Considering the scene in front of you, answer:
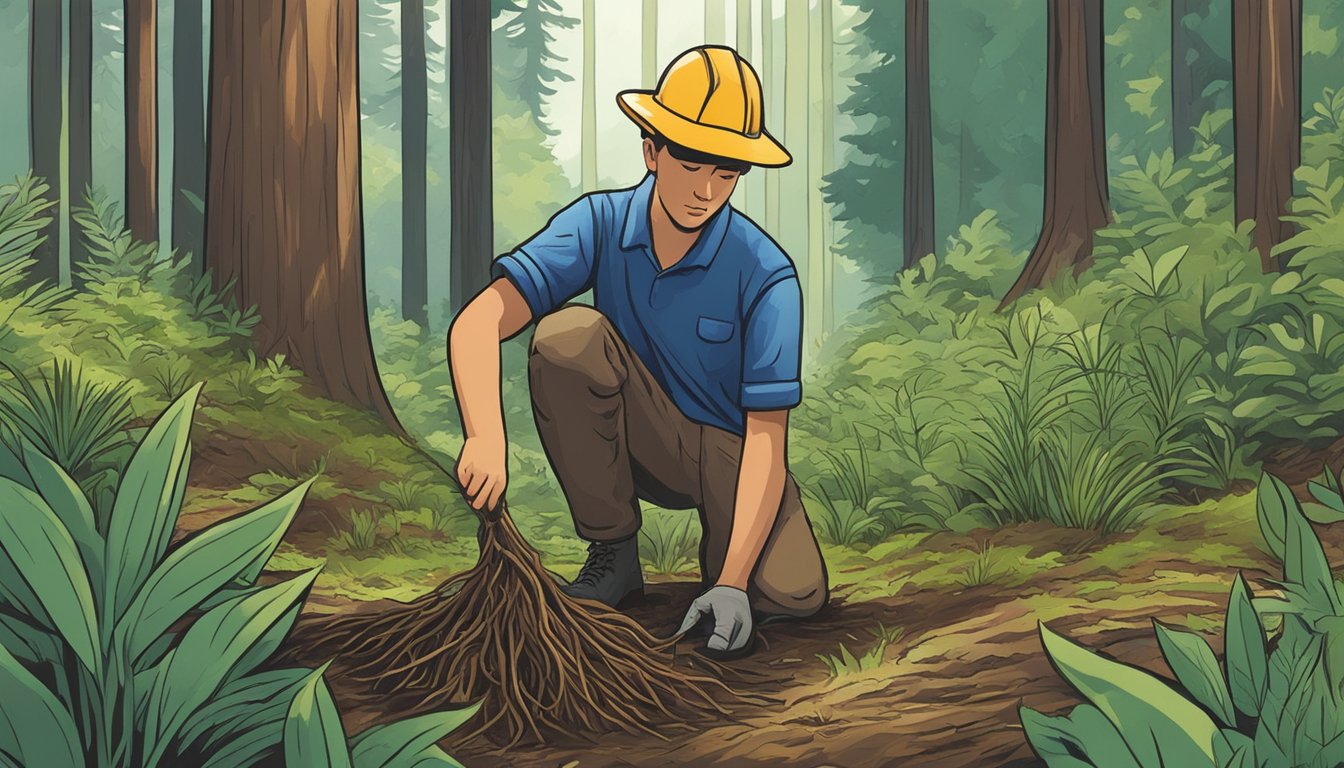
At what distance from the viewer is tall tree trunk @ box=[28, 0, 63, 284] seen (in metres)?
2.89

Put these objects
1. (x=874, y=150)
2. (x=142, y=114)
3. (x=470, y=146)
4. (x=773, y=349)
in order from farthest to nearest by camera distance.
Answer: (x=470, y=146), (x=142, y=114), (x=874, y=150), (x=773, y=349)

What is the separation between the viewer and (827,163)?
3027 millimetres

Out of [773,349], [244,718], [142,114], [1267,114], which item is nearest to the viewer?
[244,718]

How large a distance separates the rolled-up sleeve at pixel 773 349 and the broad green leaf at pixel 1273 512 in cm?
124

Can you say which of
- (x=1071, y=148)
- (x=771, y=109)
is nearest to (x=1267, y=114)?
(x=1071, y=148)

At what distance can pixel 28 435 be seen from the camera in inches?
101

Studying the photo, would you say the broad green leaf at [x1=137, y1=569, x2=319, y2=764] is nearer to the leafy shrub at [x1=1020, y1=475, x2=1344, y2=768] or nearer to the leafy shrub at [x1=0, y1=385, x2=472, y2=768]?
the leafy shrub at [x1=0, y1=385, x2=472, y2=768]

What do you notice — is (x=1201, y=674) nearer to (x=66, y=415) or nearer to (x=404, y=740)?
(x=404, y=740)

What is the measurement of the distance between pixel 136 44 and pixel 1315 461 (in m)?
4.30

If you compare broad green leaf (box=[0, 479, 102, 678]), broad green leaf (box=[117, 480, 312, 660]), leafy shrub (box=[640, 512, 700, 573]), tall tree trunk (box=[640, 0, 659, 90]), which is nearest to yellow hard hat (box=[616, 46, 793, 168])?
tall tree trunk (box=[640, 0, 659, 90])

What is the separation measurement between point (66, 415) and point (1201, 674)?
2.90m

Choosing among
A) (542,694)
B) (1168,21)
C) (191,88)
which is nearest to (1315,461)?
(1168,21)

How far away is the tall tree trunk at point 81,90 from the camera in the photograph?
10.3 ft

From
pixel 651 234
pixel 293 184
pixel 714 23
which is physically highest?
pixel 714 23
